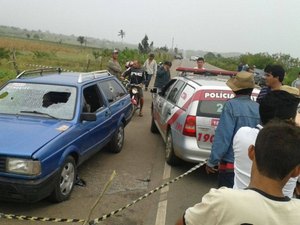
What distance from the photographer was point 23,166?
4359 mm

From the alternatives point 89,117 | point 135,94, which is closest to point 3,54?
point 135,94

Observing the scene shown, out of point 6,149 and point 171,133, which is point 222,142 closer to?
point 6,149

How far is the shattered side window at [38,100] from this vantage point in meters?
5.67

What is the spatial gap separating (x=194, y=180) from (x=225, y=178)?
2.56 m

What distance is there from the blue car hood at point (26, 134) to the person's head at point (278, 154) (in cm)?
320

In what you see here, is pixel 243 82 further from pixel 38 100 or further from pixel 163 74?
pixel 163 74

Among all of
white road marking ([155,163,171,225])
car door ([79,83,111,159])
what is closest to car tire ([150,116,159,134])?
car door ([79,83,111,159])

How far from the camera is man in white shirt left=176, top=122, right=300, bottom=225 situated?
1612 mm

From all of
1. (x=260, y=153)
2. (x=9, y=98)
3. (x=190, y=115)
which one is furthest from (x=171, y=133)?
(x=260, y=153)

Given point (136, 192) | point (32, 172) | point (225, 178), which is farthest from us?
point (136, 192)

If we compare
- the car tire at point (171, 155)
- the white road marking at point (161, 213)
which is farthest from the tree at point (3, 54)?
the white road marking at point (161, 213)

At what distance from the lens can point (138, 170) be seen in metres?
6.68

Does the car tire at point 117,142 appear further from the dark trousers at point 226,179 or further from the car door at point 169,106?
the dark trousers at point 226,179

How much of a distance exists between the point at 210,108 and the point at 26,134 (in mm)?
2841
